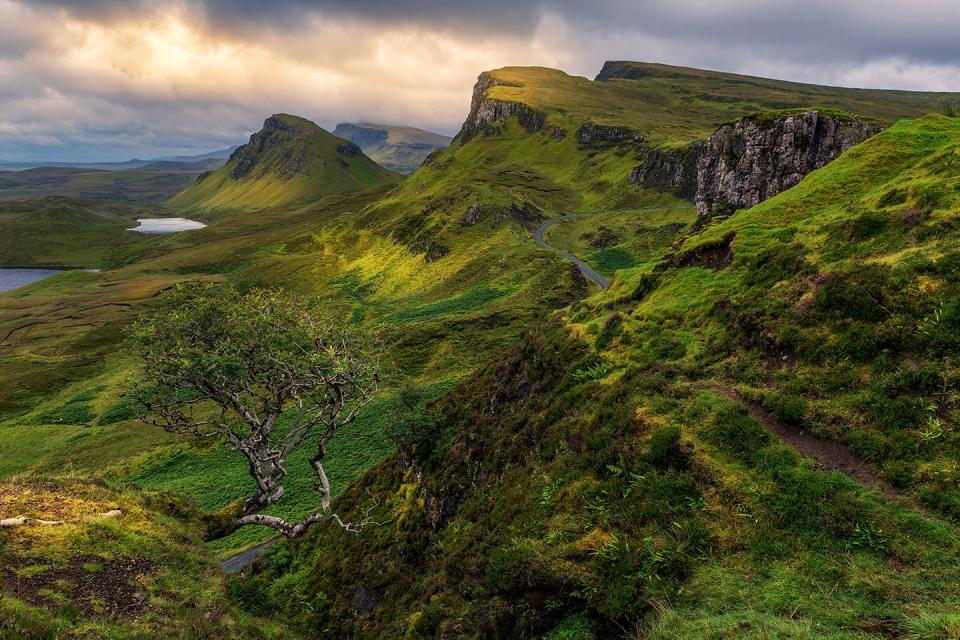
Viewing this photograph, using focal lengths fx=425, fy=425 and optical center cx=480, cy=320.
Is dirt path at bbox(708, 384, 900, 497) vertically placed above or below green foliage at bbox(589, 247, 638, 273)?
above

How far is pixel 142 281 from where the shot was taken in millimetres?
174500

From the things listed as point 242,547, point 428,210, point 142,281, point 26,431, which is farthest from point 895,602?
point 142,281

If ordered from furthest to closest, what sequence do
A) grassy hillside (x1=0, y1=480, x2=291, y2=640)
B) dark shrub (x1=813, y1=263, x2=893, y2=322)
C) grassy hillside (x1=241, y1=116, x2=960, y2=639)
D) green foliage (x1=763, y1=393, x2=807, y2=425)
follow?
dark shrub (x1=813, y1=263, x2=893, y2=322) → green foliage (x1=763, y1=393, x2=807, y2=425) → grassy hillside (x1=0, y1=480, x2=291, y2=640) → grassy hillside (x1=241, y1=116, x2=960, y2=639)

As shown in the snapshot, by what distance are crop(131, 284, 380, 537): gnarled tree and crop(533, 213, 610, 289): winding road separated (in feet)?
151

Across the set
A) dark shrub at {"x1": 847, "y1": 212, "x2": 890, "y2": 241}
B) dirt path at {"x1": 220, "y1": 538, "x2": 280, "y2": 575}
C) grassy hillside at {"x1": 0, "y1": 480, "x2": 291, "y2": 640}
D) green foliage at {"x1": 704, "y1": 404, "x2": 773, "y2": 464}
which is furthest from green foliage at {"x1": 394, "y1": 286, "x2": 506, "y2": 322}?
green foliage at {"x1": 704, "y1": 404, "x2": 773, "y2": 464}

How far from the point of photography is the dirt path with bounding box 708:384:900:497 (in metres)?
11.9

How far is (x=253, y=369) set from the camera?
90.3 ft

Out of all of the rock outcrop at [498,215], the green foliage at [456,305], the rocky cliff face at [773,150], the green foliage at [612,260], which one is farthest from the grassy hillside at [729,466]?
the rock outcrop at [498,215]

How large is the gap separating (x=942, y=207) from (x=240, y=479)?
201 feet

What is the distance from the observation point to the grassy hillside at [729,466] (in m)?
10.3

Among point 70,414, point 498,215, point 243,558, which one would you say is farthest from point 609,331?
point 498,215

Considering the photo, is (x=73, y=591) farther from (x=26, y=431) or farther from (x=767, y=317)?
(x=26, y=431)

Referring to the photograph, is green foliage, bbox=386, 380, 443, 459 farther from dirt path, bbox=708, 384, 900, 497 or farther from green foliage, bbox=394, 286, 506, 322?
green foliage, bbox=394, 286, 506, 322

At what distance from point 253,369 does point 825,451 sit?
2917 centimetres
